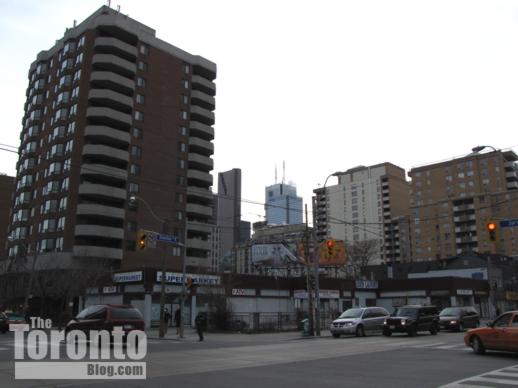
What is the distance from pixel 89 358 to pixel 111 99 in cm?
6599

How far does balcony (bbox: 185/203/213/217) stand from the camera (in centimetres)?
8538

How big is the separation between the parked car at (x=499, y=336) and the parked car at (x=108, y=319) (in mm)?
12757

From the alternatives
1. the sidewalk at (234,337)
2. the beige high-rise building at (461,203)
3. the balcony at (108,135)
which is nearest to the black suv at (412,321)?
the sidewalk at (234,337)

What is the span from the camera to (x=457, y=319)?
112ft

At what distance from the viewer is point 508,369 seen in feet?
44.8

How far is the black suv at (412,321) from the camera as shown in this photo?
28828 mm

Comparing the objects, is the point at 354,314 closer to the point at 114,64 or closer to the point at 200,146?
the point at 114,64

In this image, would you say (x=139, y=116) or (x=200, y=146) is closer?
(x=139, y=116)

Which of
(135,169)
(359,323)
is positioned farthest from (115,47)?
(359,323)

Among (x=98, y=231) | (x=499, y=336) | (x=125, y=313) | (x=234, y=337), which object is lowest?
(x=234, y=337)

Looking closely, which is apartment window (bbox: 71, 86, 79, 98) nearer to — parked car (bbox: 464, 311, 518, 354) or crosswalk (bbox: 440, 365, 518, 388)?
parked car (bbox: 464, 311, 518, 354)

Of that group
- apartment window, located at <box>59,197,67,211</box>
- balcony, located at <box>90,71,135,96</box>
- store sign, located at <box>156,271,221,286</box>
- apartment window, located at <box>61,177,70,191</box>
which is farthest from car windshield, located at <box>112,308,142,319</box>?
balcony, located at <box>90,71,135,96</box>

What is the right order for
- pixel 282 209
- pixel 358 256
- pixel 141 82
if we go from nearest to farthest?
pixel 141 82
pixel 358 256
pixel 282 209

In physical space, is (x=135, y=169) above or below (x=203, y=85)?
below
